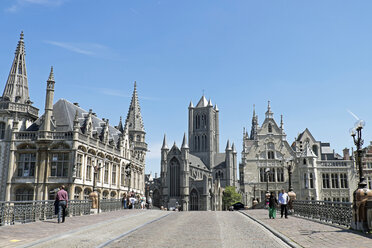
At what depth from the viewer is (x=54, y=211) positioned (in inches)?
794

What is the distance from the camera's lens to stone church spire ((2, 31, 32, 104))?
40.5 metres

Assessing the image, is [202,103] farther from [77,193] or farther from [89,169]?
[77,193]

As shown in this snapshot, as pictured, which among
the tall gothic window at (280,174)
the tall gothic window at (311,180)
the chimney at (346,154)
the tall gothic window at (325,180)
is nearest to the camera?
the tall gothic window at (311,180)

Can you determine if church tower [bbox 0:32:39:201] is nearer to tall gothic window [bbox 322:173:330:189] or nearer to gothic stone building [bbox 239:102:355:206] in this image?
gothic stone building [bbox 239:102:355:206]

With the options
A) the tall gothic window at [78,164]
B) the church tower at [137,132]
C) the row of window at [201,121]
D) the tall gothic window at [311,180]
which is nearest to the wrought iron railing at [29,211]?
the tall gothic window at [78,164]

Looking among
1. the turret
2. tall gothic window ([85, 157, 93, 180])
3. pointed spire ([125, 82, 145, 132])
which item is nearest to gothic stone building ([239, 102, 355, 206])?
pointed spire ([125, 82, 145, 132])

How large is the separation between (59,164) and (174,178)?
55.5m

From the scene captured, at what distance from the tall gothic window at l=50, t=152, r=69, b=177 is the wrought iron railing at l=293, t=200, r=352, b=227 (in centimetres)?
2367

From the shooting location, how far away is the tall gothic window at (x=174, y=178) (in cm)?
8907

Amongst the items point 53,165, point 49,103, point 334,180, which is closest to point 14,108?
point 49,103

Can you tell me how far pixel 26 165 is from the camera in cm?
3631

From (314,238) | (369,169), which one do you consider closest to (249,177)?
(369,169)

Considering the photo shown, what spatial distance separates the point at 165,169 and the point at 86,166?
5504 centimetres

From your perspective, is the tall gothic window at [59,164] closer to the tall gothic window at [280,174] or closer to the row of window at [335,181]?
the tall gothic window at [280,174]
